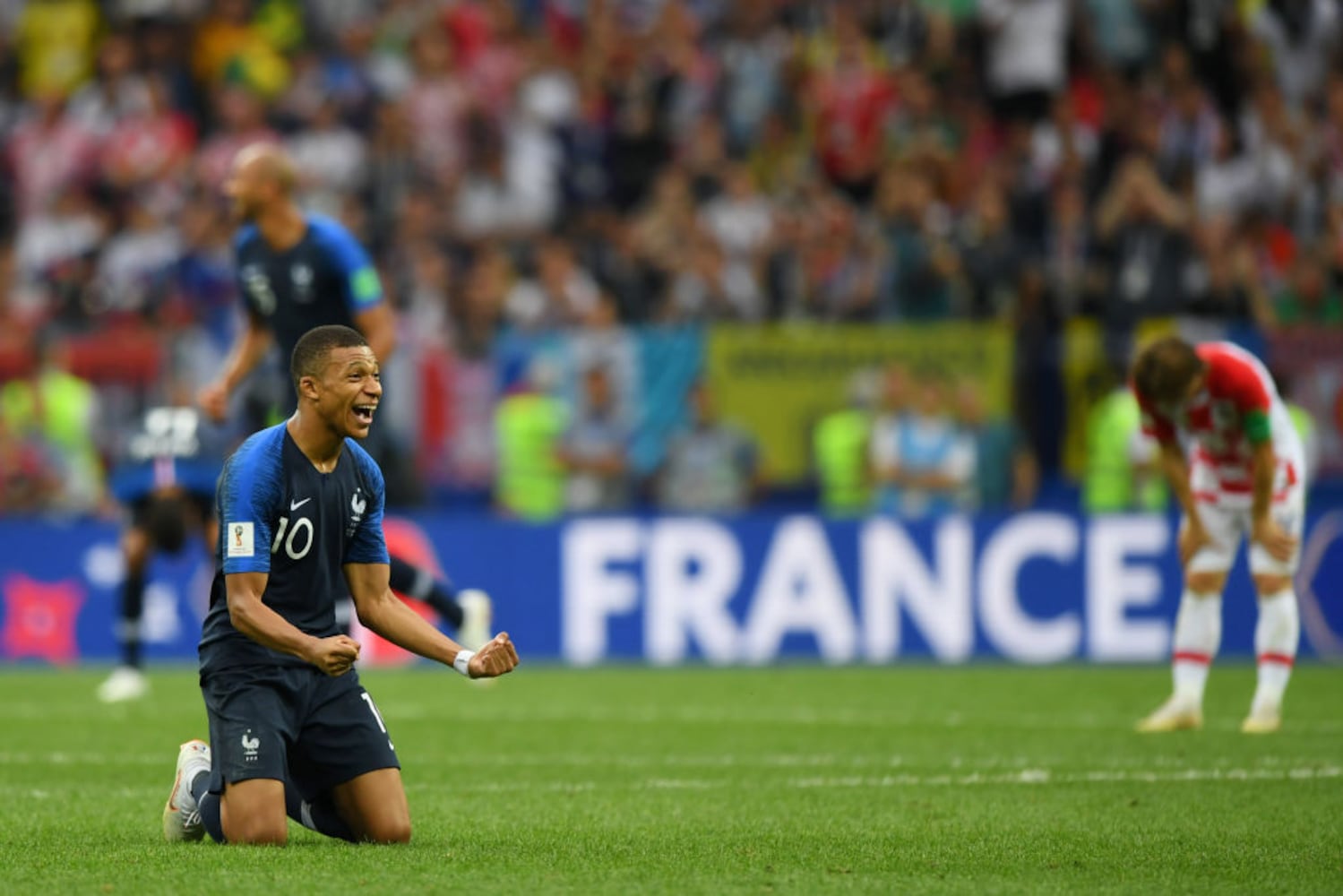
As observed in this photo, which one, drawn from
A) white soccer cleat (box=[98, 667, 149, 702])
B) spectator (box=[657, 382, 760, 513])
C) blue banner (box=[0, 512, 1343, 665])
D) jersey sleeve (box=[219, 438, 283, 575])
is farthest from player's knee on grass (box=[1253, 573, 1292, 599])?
white soccer cleat (box=[98, 667, 149, 702])

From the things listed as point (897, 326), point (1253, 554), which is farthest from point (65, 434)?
point (1253, 554)

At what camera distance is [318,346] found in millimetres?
6762

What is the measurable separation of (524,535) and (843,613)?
8.00ft

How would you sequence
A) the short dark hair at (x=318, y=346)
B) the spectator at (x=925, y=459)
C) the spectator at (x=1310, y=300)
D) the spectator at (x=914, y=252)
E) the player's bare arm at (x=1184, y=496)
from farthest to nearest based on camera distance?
the spectator at (x=914, y=252) → the spectator at (x=1310, y=300) → the spectator at (x=925, y=459) → the player's bare arm at (x=1184, y=496) → the short dark hair at (x=318, y=346)

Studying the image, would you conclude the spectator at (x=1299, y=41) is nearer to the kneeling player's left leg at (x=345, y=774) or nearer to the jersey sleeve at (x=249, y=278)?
the jersey sleeve at (x=249, y=278)

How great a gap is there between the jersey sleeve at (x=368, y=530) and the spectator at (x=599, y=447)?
30.6 ft

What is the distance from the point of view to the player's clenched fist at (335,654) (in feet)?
21.1

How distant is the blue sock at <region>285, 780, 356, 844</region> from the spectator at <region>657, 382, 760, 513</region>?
9.25 meters

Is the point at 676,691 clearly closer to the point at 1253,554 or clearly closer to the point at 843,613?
the point at 843,613

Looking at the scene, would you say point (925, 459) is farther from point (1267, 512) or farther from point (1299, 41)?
point (1267, 512)

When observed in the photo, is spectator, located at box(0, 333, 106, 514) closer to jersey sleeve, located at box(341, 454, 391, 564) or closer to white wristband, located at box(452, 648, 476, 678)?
jersey sleeve, located at box(341, 454, 391, 564)

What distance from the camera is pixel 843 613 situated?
15.8m

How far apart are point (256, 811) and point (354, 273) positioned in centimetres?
437

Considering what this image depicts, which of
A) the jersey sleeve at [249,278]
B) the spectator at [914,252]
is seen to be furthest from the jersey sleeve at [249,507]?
the spectator at [914,252]
